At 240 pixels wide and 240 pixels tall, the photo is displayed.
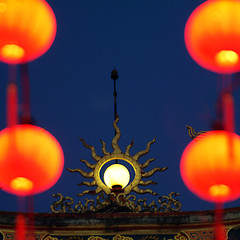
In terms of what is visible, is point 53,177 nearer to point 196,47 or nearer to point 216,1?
point 196,47

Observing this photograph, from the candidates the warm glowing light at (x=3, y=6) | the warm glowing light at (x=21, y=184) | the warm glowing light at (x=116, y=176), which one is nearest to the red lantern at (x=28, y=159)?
the warm glowing light at (x=21, y=184)

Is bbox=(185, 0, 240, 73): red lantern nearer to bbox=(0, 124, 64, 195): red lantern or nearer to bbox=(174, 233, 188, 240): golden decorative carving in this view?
bbox=(0, 124, 64, 195): red lantern

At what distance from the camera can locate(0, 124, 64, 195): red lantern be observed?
5723mm

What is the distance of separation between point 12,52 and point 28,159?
86 centimetres

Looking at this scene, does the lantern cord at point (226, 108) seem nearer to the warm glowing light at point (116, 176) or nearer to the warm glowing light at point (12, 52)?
the warm glowing light at point (12, 52)

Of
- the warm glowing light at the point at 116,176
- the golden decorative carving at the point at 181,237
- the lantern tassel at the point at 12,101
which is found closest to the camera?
the lantern tassel at the point at 12,101

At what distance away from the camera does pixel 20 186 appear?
5883 millimetres

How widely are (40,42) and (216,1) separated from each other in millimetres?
1447

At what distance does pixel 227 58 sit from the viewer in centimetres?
577

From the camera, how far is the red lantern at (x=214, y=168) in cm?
579

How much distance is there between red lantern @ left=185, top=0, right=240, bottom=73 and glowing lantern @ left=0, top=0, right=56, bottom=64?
1131 millimetres

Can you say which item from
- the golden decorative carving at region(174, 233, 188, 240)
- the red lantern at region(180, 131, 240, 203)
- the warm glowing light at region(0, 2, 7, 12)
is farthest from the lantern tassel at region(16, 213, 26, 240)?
the warm glowing light at region(0, 2, 7, 12)

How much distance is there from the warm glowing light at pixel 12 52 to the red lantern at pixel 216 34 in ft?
4.42

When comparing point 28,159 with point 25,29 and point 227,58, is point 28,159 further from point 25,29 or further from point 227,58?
point 227,58
